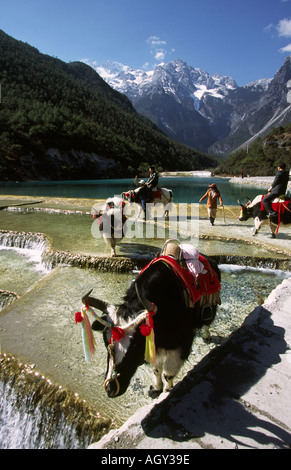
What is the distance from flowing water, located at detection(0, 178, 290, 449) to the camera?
2.49 m

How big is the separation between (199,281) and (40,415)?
2006 mm

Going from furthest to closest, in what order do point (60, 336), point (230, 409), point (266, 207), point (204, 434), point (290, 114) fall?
1. point (290, 114)
2. point (266, 207)
3. point (60, 336)
4. point (230, 409)
5. point (204, 434)

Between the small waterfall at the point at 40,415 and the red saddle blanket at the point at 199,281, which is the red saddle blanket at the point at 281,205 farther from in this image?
the small waterfall at the point at 40,415

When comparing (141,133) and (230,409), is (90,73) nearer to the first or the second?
(141,133)

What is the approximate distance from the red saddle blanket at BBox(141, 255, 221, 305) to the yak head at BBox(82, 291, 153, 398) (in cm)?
50

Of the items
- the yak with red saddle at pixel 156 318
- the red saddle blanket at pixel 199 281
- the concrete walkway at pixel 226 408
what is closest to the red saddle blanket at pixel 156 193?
the red saddle blanket at pixel 199 281

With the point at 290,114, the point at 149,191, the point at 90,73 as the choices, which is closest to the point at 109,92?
the point at 90,73

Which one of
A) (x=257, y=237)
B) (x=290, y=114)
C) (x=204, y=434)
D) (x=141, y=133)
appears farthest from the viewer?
(x=290, y=114)

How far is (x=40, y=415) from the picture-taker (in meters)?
2.55

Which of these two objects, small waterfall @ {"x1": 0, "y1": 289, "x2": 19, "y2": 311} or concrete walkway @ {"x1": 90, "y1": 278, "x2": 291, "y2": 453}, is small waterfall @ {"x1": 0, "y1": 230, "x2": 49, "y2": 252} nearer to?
small waterfall @ {"x1": 0, "y1": 289, "x2": 19, "y2": 311}

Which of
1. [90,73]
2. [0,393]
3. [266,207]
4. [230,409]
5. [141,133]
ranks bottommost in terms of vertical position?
[0,393]

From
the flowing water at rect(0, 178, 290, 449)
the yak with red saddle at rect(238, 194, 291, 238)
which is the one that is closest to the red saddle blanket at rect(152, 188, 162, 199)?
the flowing water at rect(0, 178, 290, 449)

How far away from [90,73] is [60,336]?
213 metres
